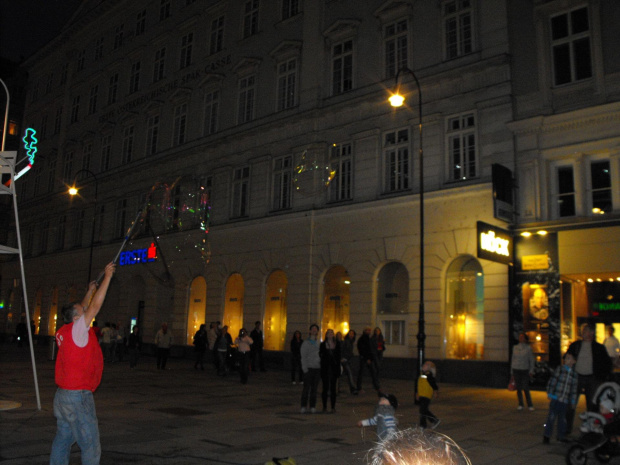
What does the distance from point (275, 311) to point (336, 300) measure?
3977mm

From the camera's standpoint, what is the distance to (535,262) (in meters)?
20.0

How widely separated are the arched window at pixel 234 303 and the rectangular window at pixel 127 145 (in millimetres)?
14889

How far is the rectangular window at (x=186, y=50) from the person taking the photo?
36969 mm

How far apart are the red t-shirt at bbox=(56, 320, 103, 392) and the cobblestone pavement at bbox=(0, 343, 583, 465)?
8.53 ft

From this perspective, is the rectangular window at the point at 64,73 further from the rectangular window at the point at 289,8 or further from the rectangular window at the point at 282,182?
the rectangular window at the point at 282,182

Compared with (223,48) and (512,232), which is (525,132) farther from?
(223,48)

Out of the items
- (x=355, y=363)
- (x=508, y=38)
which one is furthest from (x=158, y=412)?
(x=508, y=38)

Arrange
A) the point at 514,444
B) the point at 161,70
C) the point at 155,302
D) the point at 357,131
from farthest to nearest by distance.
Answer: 1. the point at 161,70
2. the point at 155,302
3. the point at 357,131
4. the point at 514,444

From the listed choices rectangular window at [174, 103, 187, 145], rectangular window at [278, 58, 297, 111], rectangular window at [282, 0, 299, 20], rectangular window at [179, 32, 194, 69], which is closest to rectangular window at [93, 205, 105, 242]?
rectangular window at [174, 103, 187, 145]

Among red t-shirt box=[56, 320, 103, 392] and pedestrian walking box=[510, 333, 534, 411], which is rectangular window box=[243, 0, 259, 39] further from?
red t-shirt box=[56, 320, 103, 392]

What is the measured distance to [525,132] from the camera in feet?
68.4

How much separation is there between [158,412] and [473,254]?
13135 mm

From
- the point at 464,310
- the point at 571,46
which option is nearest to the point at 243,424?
the point at 464,310

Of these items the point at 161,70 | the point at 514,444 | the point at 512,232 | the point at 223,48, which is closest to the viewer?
the point at 514,444
